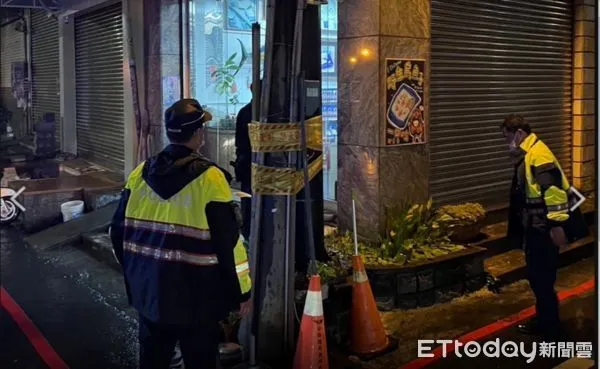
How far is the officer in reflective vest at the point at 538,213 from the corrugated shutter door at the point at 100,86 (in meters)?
2.39

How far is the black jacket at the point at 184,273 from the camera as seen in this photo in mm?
3010

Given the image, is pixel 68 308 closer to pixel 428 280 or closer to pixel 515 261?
pixel 428 280

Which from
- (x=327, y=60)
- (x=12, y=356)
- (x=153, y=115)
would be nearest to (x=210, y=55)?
(x=153, y=115)

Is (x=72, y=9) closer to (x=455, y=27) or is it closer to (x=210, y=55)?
(x=210, y=55)

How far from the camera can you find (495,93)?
18.2ft

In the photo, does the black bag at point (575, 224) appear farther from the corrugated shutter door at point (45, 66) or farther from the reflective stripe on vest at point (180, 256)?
the corrugated shutter door at point (45, 66)

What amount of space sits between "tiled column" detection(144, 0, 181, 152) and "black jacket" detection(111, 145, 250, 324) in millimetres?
1051

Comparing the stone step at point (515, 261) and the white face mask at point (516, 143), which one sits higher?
the white face mask at point (516, 143)

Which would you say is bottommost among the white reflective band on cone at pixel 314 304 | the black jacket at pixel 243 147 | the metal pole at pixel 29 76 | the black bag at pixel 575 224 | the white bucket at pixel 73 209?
the white reflective band on cone at pixel 314 304

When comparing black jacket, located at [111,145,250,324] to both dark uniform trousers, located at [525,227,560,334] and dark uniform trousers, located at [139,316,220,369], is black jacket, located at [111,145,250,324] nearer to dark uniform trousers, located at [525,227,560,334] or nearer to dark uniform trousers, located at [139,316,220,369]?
dark uniform trousers, located at [139,316,220,369]

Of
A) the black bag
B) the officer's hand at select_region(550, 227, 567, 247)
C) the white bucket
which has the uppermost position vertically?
the white bucket

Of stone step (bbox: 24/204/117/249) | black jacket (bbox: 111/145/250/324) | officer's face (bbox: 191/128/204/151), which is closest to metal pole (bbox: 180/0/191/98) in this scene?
stone step (bbox: 24/204/117/249)

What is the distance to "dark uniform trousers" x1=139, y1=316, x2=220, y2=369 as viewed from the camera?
319 cm

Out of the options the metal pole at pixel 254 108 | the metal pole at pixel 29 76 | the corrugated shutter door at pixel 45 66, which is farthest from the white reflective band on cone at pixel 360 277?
the metal pole at pixel 29 76
